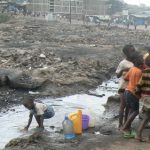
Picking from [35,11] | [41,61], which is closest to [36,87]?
[41,61]

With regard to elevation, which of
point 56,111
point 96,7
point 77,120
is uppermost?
point 96,7

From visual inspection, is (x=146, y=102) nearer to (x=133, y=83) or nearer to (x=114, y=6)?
(x=133, y=83)

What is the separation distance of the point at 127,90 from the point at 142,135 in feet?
2.79

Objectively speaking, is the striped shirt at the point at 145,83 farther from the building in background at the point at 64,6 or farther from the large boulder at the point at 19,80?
the building in background at the point at 64,6

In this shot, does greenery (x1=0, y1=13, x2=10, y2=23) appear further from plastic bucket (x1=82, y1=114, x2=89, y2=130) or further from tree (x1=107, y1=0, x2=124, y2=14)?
plastic bucket (x1=82, y1=114, x2=89, y2=130)

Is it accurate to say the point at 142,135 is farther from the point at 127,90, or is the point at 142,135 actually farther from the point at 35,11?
the point at 35,11

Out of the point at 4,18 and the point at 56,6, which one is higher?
the point at 56,6

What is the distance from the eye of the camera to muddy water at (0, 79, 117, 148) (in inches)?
350

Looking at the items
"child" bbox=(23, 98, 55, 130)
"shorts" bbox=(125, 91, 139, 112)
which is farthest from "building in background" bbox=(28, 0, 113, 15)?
"shorts" bbox=(125, 91, 139, 112)

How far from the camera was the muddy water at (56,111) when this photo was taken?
29.2 ft

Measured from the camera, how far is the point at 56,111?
11000mm

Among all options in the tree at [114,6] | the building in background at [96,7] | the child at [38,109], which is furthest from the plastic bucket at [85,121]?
the tree at [114,6]

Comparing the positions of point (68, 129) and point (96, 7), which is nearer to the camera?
point (68, 129)

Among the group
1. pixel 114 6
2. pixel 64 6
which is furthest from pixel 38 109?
pixel 114 6
